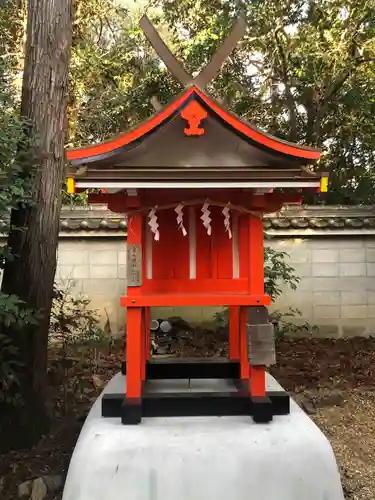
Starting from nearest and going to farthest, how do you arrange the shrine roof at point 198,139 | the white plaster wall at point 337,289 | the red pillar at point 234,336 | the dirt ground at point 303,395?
the shrine roof at point 198,139
the dirt ground at point 303,395
the red pillar at point 234,336
the white plaster wall at point 337,289

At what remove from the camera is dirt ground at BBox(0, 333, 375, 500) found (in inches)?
176

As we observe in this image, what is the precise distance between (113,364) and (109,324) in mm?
1097

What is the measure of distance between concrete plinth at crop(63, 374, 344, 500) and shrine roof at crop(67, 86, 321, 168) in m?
1.86

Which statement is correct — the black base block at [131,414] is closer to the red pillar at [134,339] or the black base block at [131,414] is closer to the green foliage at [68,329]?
the red pillar at [134,339]

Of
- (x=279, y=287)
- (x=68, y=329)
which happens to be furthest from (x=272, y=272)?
(x=68, y=329)

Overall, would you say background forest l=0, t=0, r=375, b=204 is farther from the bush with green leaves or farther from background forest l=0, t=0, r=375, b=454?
the bush with green leaves

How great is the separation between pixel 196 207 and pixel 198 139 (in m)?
0.55

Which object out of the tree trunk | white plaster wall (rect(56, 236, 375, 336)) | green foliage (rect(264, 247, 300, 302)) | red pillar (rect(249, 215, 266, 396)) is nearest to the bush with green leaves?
green foliage (rect(264, 247, 300, 302))

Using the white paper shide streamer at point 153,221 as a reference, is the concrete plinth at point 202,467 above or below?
below

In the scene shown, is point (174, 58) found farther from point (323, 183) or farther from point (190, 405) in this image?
point (190, 405)

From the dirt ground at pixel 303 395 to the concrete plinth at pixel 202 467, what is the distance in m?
1.09

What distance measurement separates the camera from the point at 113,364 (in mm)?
6566

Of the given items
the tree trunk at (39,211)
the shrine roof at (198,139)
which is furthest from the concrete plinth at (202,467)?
the shrine roof at (198,139)

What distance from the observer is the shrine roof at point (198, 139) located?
135 inches
